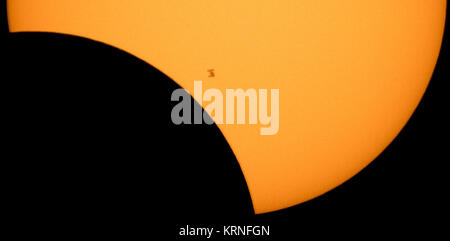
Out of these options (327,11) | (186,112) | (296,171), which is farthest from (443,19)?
(186,112)

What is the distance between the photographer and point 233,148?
1456mm

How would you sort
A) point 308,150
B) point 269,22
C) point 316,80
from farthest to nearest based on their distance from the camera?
point 308,150
point 316,80
point 269,22

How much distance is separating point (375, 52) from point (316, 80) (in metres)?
0.27

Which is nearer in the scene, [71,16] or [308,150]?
[71,16]

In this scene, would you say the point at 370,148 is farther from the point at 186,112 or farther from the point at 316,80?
the point at 186,112

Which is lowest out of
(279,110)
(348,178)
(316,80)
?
(348,178)

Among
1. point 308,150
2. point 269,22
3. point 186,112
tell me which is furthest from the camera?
point 186,112

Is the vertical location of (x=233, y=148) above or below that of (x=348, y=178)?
above

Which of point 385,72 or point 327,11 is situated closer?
point 327,11

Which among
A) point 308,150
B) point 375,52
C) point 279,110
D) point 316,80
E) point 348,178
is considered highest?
point 375,52

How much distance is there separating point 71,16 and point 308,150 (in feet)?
3.88

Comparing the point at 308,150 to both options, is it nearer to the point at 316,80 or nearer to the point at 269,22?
the point at 316,80

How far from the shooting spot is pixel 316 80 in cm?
140

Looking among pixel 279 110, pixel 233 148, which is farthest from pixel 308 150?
pixel 233 148
